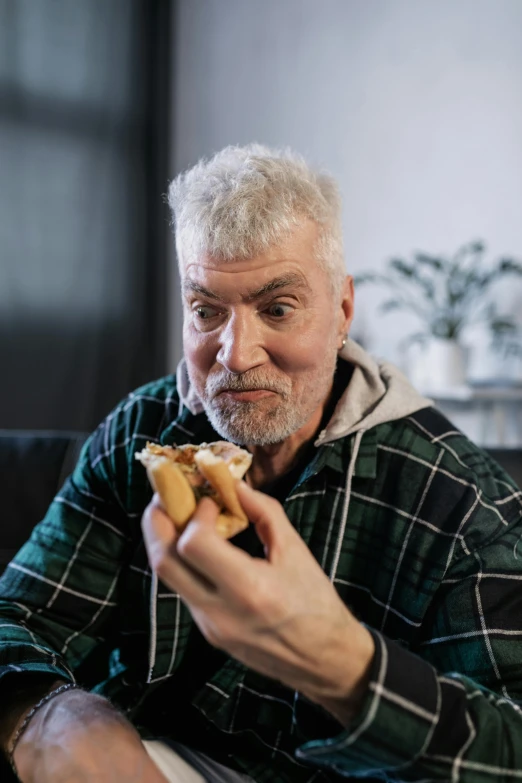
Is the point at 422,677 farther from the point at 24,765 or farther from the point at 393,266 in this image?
the point at 393,266

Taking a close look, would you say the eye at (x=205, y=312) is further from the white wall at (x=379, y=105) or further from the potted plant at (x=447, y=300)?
the white wall at (x=379, y=105)

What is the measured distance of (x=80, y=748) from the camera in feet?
3.12

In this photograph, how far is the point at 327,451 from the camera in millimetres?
1150

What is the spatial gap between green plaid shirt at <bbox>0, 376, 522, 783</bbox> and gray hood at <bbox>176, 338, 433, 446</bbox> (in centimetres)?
2

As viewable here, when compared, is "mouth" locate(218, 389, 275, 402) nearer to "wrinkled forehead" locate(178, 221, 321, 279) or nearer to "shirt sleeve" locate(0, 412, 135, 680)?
"wrinkled forehead" locate(178, 221, 321, 279)

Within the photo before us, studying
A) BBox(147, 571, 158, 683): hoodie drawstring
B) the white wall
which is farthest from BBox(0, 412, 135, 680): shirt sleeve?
the white wall

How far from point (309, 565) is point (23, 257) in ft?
9.29

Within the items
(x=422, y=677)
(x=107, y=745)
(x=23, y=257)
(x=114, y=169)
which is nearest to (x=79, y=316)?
(x=23, y=257)

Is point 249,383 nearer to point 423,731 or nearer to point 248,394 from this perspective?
point 248,394

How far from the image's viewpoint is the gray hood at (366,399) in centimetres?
116

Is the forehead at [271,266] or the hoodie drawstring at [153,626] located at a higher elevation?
the forehead at [271,266]

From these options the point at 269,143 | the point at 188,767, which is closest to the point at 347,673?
the point at 188,767

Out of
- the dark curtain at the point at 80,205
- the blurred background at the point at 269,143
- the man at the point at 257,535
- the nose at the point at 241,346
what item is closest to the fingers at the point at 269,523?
the man at the point at 257,535

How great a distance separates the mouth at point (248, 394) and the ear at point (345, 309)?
0.62 feet
